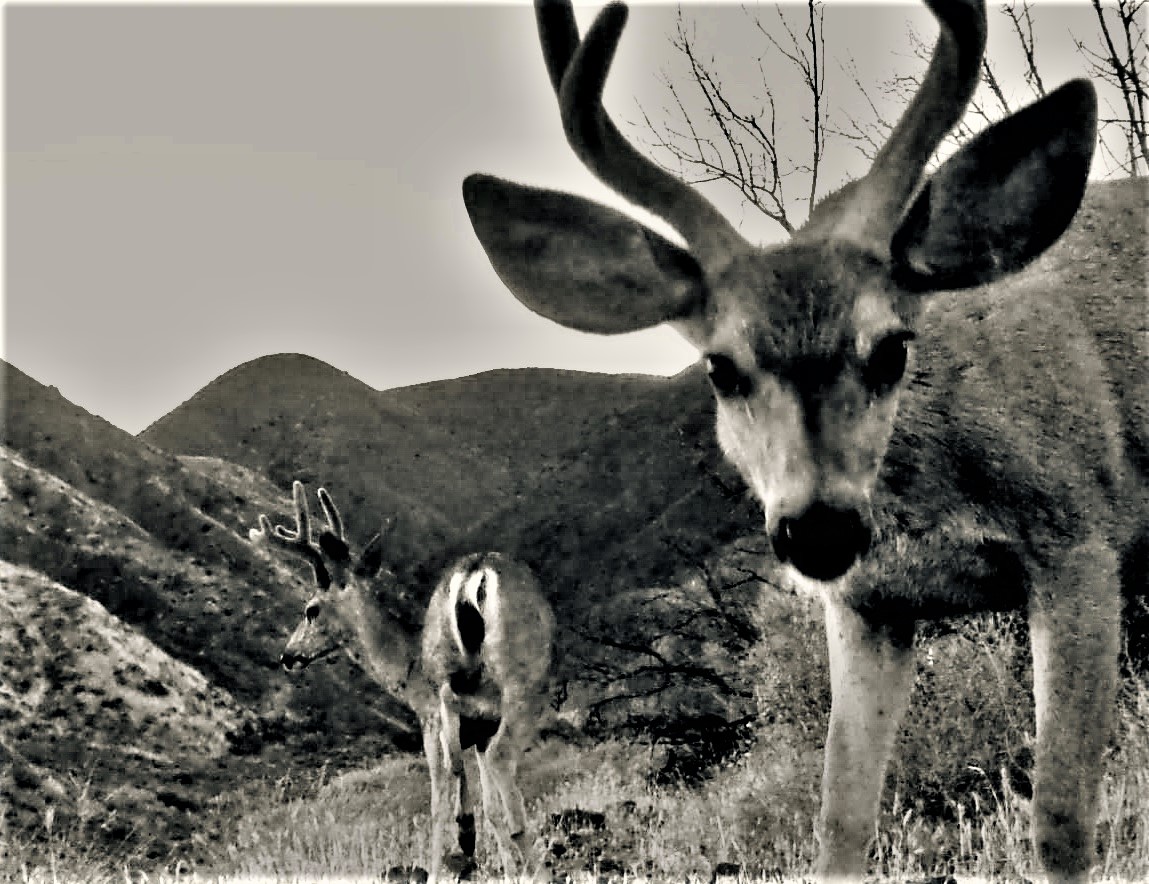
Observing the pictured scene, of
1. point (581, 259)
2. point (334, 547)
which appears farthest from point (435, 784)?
point (581, 259)

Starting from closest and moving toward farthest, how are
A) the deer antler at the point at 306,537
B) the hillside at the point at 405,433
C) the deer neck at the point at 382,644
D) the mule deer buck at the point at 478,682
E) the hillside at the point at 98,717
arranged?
1. the mule deer buck at the point at 478,682
2. the deer neck at the point at 382,644
3. the deer antler at the point at 306,537
4. the hillside at the point at 98,717
5. the hillside at the point at 405,433

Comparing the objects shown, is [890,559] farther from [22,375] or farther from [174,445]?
[22,375]

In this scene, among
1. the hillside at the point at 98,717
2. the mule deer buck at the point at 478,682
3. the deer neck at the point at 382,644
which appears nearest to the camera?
the mule deer buck at the point at 478,682

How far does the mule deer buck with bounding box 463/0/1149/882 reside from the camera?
2.96 metres

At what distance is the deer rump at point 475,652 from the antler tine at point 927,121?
359cm

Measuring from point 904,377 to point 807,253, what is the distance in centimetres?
37

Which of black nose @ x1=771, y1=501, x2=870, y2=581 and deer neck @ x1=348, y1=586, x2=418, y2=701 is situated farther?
deer neck @ x1=348, y1=586, x2=418, y2=701

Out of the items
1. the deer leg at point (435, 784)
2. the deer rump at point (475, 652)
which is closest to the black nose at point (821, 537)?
the deer leg at point (435, 784)

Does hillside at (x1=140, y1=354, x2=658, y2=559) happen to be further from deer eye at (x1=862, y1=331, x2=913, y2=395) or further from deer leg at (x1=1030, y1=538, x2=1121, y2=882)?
deer eye at (x1=862, y1=331, x2=913, y2=395)

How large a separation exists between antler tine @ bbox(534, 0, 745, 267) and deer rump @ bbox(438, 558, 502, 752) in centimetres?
345

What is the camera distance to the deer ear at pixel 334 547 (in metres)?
8.54

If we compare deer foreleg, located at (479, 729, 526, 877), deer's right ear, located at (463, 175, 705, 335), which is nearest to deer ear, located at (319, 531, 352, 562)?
deer foreleg, located at (479, 729, 526, 877)

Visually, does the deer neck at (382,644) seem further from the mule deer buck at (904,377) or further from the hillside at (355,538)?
the mule deer buck at (904,377)

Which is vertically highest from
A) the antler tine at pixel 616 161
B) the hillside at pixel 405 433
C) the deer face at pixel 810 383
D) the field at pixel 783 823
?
the hillside at pixel 405 433
